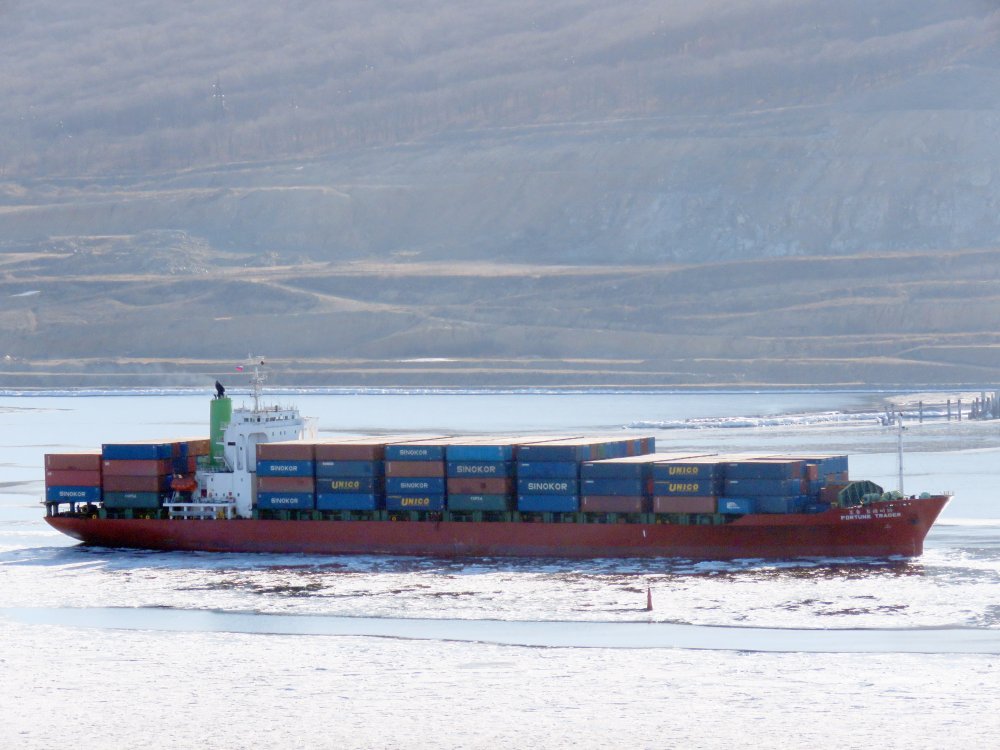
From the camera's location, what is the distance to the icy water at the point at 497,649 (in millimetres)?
33156

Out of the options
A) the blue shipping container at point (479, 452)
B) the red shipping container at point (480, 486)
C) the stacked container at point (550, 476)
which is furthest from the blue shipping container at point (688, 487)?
the blue shipping container at point (479, 452)

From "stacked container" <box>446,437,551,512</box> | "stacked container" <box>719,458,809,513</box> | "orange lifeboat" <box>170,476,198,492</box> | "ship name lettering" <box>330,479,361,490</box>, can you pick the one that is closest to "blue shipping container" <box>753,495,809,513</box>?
"stacked container" <box>719,458,809,513</box>

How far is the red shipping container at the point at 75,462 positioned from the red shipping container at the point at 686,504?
2126cm

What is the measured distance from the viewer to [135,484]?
203 ft

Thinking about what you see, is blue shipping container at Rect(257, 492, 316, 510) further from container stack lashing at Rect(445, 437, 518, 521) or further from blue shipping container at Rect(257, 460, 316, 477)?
container stack lashing at Rect(445, 437, 518, 521)

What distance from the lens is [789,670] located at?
3738 centimetres

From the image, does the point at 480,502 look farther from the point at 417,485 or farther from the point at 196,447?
the point at 196,447

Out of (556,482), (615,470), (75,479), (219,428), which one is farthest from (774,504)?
(75,479)

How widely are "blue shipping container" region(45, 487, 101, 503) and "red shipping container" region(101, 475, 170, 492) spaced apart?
0.91m

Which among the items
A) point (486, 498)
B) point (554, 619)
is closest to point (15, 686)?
point (554, 619)

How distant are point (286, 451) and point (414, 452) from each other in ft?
16.0

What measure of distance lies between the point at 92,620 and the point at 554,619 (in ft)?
40.8

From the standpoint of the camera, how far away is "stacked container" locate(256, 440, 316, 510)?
5956 cm

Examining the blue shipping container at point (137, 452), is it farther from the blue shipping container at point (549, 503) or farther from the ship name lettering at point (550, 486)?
the ship name lettering at point (550, 486)
